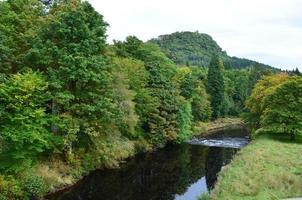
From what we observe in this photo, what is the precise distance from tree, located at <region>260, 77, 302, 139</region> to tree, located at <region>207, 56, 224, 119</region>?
4529 cm

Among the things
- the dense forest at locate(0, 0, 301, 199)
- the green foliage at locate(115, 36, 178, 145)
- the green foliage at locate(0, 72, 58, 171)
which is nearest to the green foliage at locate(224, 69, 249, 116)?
the green foliage at locate(115, 36, 178, 145)

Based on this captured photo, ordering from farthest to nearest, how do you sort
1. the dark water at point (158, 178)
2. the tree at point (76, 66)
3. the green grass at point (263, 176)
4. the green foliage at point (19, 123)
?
the tree at point (76, 66) < the dark water at point (158, 178) < the green foliage at point (19, 123) < the green grass at point (263, 176)

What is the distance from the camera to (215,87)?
3851 inches

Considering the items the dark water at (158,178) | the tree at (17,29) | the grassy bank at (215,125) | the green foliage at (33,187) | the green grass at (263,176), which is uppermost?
the tree at (17,29)

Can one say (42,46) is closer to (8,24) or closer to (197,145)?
(8,24)

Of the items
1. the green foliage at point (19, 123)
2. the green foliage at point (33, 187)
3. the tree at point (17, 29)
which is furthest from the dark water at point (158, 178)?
the tree at point (17, 29)

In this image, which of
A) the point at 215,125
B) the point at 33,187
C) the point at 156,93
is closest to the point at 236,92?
the point at 215,125

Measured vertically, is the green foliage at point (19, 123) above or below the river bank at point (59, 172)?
above

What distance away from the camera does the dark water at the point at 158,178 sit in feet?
110

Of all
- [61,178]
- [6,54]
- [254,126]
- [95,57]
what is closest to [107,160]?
[61,178]

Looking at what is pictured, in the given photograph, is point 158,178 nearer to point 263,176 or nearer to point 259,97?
point 263,176

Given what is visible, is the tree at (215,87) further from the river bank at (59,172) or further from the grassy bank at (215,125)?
the river bank at (59,172)

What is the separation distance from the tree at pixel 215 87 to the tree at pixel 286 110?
149 ft

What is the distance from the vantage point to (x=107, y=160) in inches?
1582
